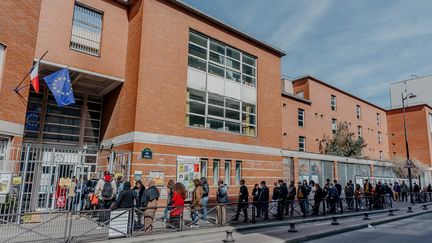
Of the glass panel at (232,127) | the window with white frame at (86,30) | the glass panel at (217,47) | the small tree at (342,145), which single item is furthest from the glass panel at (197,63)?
the small tree at (342,145)

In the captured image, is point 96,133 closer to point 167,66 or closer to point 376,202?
point 167,66

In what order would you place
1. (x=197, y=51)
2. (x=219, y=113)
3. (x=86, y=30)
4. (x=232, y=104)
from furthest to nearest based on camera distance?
(x=232, y=104) < (x=219, y=113) < (x=197, y=51) < (x=86, y=30)

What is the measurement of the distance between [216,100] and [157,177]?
6.60m

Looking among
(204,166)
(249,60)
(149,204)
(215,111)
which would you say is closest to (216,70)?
(215,111)

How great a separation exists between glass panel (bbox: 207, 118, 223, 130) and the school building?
0.07 m

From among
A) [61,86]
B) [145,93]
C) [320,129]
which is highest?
[320,129]

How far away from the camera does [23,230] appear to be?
7.84 metres

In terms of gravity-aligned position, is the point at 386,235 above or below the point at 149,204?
below

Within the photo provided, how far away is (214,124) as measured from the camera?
62.5 ft

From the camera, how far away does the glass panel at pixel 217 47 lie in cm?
1989

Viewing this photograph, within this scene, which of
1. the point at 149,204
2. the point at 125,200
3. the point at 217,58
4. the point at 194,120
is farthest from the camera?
the point at 217,58

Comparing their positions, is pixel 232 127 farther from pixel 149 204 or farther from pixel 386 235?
pixel 386 235

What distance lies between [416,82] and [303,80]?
137ft

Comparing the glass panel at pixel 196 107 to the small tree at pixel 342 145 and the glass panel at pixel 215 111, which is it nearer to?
the glass panel at pixel 215 111
